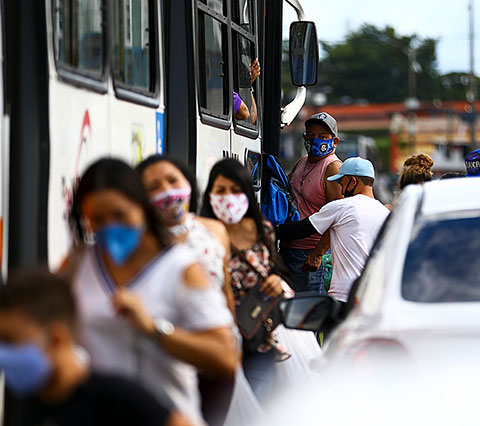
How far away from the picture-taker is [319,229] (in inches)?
293

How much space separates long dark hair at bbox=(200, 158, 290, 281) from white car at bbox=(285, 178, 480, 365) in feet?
1.87

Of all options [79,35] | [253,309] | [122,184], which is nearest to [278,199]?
[253,309]

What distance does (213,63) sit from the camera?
26.5 ft

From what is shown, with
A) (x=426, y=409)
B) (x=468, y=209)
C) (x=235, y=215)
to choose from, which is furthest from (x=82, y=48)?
(x=426, y=409)

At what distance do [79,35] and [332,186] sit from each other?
3.75 metres

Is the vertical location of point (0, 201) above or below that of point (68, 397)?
above

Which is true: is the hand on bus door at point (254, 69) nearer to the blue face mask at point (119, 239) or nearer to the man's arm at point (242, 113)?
the man's arm at point (242, 113)

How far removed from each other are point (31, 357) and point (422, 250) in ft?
5.94

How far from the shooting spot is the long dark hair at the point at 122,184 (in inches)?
145

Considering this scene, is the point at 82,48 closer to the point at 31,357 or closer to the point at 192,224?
the point at 192,224

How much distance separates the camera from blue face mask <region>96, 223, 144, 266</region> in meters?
3.59

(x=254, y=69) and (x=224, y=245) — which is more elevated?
(x=254, y=69)

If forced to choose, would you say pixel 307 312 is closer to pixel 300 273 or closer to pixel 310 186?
pixel 300 273

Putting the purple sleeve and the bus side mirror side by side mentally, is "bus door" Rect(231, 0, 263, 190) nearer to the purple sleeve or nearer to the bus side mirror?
the purple sleeve
